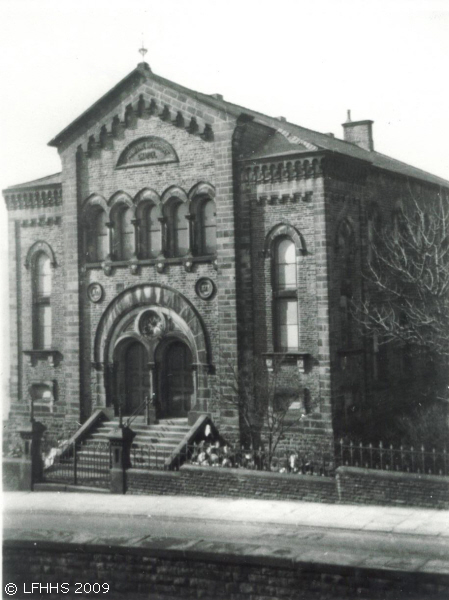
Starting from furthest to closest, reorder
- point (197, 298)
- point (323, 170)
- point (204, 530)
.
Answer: point (197, 298) → point (323, 170) → point (204, 530)

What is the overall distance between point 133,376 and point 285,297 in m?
6.08

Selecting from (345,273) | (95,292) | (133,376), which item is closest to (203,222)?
(95,292)

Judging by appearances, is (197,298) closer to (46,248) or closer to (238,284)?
(238,284)

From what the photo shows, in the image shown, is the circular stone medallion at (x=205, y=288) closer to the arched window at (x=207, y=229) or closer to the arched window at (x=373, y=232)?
the arched window at (x=207, y=229)

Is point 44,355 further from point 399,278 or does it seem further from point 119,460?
point 399,278

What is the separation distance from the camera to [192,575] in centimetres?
1248

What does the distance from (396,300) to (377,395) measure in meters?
3.67

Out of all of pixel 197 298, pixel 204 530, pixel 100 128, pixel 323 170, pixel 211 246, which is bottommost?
pixel 204 530

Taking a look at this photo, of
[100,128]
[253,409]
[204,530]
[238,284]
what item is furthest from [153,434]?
[100,128]

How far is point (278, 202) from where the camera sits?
22.5 meters

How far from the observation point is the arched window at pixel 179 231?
24.0 m

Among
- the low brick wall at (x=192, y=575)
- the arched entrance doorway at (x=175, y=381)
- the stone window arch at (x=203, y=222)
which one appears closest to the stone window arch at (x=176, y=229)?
the stone window arch at (x=203, y=222)

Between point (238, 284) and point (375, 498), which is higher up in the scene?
point (238, 284)

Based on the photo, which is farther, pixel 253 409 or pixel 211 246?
pixel 211 246
